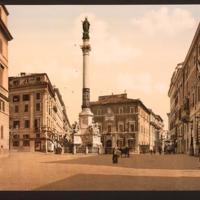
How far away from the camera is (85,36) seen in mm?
57250

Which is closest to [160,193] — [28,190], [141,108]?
[28,190]

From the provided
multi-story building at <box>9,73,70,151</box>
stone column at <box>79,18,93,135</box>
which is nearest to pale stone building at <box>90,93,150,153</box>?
stone column at <box>79,18,93,135</box>

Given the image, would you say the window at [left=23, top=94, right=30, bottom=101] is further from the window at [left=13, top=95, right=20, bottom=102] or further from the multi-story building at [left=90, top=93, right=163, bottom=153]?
the multi-story building at [left=90, top=93, right=163, bottom=153]

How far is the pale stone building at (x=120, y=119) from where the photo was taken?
281 feet

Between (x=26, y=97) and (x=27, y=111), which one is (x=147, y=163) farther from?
(x=26, y=97)

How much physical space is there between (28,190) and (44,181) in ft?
8.81

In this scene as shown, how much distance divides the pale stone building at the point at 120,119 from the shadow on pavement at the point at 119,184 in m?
67.9

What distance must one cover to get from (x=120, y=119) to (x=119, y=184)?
73.0m

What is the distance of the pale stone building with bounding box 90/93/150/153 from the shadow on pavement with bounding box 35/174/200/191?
6786 centimetres

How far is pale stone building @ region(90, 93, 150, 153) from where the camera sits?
281 feet

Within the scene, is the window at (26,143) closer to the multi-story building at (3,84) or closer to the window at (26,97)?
the window at (26,97)

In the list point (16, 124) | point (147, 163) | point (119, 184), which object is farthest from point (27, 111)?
point (119, 184)

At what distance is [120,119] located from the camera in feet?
289

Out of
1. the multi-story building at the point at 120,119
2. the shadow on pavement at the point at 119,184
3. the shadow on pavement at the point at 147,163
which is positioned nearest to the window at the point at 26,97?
the shadow on pavement at the point at 147,163
